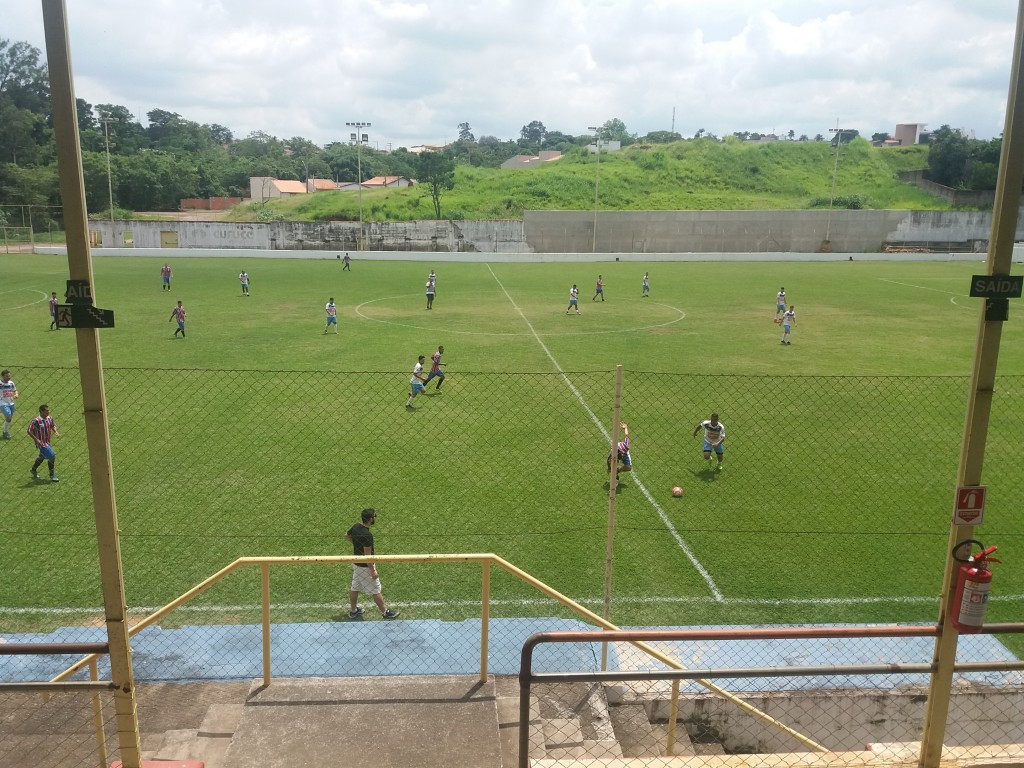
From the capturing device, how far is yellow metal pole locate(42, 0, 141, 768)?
3730 mm

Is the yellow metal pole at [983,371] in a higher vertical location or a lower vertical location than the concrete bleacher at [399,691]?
higher

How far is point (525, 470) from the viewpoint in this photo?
13.5 meters

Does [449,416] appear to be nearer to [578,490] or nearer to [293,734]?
[578,490]

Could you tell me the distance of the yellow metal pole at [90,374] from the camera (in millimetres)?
3730

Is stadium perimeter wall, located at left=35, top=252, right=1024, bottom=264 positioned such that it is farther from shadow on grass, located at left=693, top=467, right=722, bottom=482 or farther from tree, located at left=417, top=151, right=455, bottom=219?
shadow on grass, located at left=693, top=467, right=722, bottom=482

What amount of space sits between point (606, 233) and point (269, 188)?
5174 centimetres

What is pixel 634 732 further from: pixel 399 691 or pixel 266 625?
pixel 266 625

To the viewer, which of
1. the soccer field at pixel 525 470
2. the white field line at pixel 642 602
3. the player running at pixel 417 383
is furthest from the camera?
the player running at pixel 417 383

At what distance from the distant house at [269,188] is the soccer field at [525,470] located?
3013 inches

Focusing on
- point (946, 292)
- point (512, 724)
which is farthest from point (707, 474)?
point (946, 292)

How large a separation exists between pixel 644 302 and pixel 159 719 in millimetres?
32426

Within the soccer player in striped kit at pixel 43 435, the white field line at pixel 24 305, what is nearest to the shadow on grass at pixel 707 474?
the soccer player in striped kit at pixel 43 435

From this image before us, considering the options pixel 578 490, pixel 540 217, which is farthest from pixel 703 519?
pixel 540 217

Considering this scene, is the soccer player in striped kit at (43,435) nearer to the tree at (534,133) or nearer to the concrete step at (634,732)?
the concrete step at (634,732)
